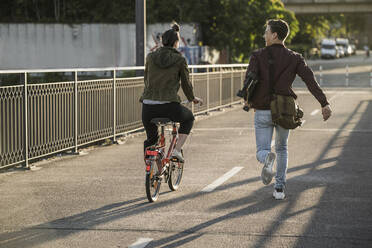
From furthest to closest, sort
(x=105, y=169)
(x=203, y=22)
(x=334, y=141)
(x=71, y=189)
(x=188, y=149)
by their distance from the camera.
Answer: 1. (x=203, y=22)
2. (x=334, y=141)
3. (x=188, y=149)
4. (x=105, y=169)
5. (x=71, y=189)

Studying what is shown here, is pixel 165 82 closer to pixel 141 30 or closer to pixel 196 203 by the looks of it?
pixel 196 203

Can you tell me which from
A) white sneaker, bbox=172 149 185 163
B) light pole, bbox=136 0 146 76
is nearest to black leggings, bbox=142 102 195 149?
white sneaker, bbox=172 149 185 163

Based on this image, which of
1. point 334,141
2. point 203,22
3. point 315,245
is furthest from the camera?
point 203,22

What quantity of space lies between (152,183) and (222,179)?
6.06 feet

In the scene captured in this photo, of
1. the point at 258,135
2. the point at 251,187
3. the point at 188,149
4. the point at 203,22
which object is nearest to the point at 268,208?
the point at 258,135

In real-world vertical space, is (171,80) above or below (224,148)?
above

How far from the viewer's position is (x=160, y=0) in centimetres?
4109

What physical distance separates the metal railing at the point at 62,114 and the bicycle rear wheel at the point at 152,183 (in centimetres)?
282

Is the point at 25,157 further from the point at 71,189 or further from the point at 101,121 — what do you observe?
the point at 101,121

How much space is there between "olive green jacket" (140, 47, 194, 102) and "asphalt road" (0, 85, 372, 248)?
3.49 feet

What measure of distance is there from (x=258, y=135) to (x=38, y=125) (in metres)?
4.17

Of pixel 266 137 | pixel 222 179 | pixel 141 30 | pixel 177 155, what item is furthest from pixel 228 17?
pixel 266 137

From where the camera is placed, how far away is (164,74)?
24.3 ft

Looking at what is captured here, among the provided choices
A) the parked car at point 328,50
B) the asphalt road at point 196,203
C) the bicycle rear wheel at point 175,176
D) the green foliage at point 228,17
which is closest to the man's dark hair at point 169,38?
the bicycle rear wheel at point 175,176
